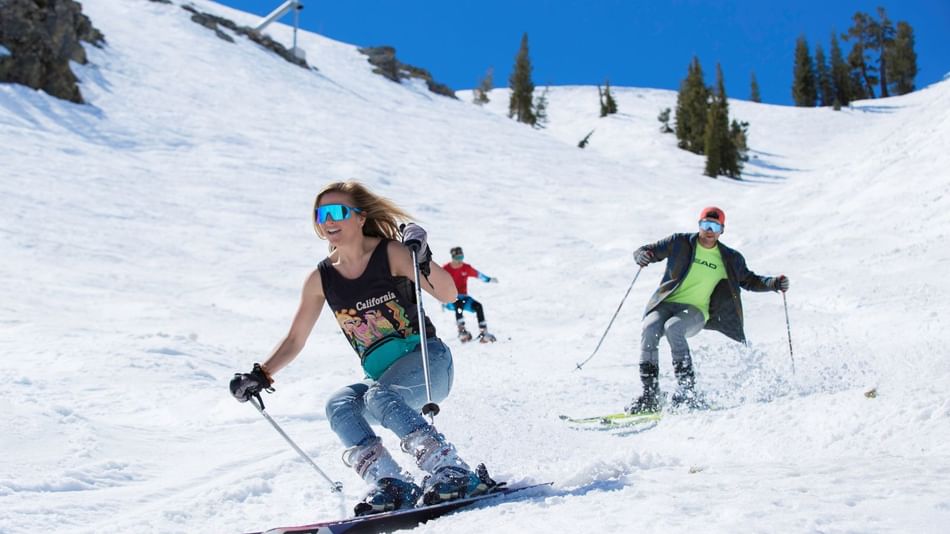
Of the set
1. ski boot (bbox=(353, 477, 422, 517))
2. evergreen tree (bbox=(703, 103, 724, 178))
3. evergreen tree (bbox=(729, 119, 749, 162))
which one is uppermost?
evergreen tree (bbox=(729, 119, 749, 162))

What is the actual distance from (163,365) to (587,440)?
15.7 feet

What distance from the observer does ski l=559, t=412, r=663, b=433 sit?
5559mm

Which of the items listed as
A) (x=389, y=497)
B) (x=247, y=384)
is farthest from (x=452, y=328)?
(x=389, y=497)

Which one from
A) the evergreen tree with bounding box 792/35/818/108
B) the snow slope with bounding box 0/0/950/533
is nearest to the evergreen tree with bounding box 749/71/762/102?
the evergreen tree with bounding box 792/35/818/108

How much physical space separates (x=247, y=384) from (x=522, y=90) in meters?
65.5

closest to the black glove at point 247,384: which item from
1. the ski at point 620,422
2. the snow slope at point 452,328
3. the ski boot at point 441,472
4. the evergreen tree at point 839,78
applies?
the snow slope at point 452,328

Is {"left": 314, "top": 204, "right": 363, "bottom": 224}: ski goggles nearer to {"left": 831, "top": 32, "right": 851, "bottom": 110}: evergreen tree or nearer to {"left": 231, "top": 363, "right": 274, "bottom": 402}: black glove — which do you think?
{"left": 231, "top": 363, "right": 274, "bottom": 402}: black glove

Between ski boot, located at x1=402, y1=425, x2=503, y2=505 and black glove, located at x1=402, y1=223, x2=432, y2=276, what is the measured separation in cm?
75

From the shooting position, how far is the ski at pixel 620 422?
5.56m

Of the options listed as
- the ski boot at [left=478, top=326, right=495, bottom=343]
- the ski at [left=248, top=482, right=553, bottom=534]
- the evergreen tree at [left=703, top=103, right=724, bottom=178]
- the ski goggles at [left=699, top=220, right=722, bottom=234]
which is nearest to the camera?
the ski at [left=248, top=482, right=553, bottom=534]

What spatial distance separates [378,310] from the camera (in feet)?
12.0

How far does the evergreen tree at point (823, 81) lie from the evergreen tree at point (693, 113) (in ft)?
88.3

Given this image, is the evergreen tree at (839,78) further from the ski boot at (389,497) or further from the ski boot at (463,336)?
the ski boot at (389,497)

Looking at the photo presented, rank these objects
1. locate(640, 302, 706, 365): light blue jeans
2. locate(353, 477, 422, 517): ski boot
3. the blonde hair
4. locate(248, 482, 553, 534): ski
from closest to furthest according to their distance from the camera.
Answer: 1. locate(248, 482, 553, 534): ski
2. locate(353, 477, 422, 517): ski boot
3. the blonde hair
4. locate(640, 302, 706, 365): light blue jeans
